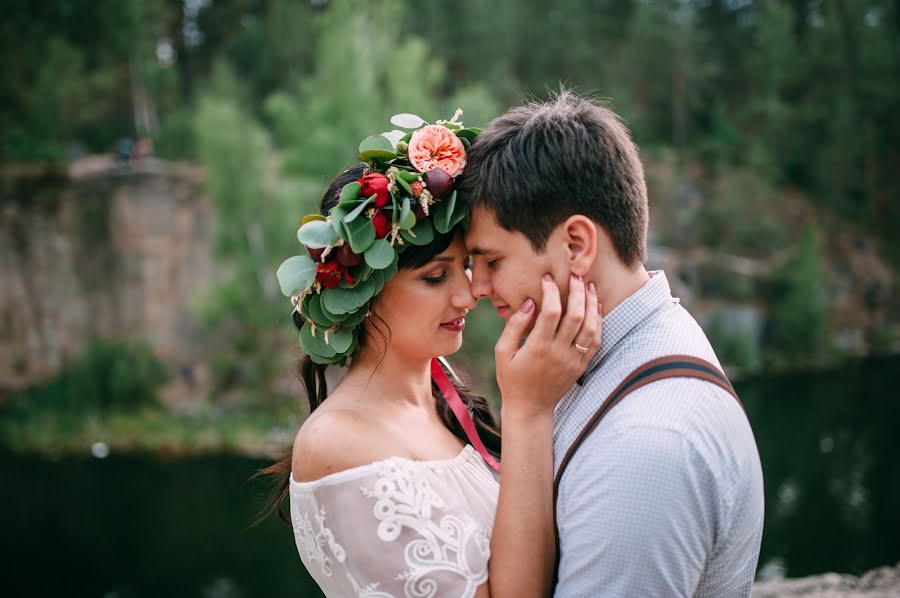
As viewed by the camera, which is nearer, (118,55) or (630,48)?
(118,55)

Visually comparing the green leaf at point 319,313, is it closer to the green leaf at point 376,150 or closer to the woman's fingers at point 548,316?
the green leaf at point 376,150

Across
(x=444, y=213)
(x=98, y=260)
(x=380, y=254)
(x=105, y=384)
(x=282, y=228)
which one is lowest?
(x=105, y=384)

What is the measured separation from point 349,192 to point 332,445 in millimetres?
686

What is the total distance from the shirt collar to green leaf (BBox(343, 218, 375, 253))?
0.70 meters

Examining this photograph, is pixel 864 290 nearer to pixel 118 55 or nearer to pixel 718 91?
pixel 718 91

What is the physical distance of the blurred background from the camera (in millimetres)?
10000

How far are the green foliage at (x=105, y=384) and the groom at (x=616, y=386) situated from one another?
45.3ft

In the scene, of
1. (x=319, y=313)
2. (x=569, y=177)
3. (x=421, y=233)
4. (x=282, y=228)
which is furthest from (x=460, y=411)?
(x=282, y=228)

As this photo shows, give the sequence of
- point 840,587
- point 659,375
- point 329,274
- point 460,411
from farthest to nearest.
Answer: point 840,587
point 460,411
point 329,274
point 659,375

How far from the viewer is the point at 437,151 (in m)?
2.12

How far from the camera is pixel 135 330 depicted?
16234mm

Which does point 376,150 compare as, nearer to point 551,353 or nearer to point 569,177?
point 569,177

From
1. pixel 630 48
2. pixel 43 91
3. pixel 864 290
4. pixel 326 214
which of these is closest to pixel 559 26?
pixel 630 48

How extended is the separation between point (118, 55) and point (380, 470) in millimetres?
20548
